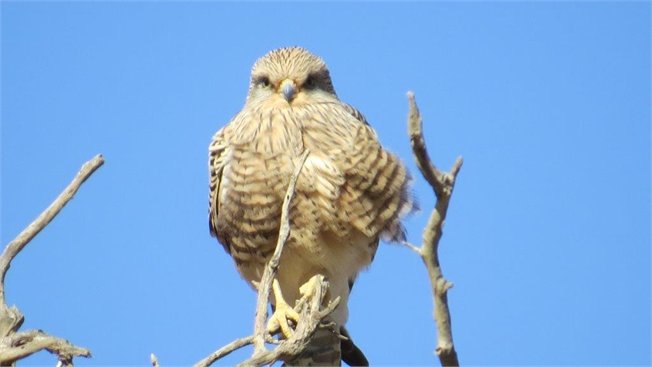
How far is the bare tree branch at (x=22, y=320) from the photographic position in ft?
10.4

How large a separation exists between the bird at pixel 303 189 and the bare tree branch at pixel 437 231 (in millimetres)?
2163

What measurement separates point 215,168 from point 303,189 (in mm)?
531

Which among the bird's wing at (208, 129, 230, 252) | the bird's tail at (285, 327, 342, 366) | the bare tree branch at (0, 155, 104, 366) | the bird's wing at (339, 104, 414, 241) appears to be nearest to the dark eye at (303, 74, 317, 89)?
the bird's wing at (208, 129, 230, 252)

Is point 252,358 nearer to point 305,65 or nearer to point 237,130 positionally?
point 237,130

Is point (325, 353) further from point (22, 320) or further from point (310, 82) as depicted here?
point (22, 320)

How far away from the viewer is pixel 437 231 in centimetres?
245

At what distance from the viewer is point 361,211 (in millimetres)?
4758

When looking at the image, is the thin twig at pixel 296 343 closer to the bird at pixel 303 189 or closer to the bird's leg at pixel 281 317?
the bird's leg at pixel 281 317

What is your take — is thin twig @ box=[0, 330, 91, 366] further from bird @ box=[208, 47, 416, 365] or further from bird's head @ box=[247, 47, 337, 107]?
bird's head @ box=[247, 47, 337, 107]

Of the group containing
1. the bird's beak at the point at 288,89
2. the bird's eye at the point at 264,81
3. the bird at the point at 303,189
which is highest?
the bird's eye at the point at 264,81

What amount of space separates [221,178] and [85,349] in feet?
6.15

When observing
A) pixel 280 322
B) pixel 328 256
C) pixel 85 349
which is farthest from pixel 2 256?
pixel 328 256

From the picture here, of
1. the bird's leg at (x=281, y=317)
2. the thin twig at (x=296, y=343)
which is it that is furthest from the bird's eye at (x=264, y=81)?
the thin twig at (x=296, y=343)

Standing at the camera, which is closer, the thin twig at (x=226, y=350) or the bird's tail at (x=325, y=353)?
the thin twig at (x=226, y=350)
